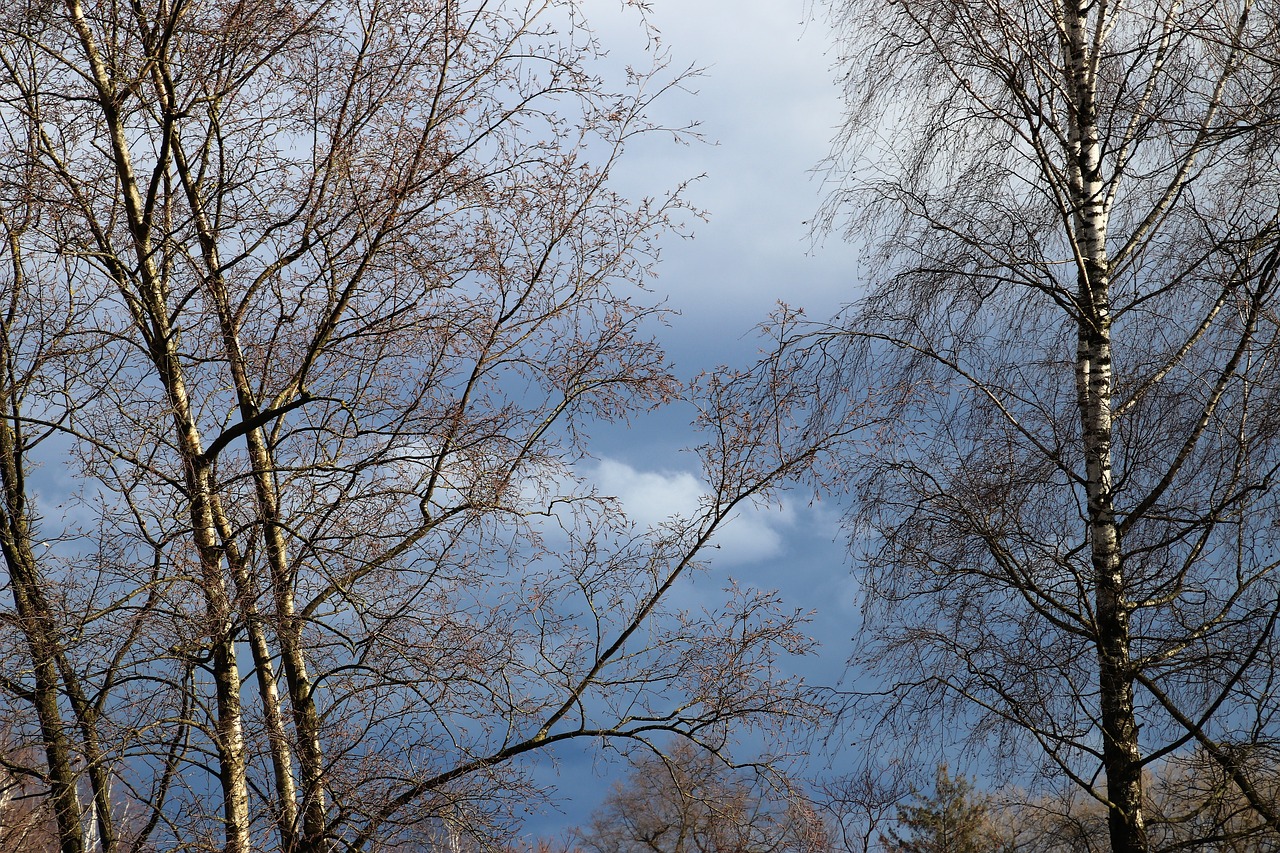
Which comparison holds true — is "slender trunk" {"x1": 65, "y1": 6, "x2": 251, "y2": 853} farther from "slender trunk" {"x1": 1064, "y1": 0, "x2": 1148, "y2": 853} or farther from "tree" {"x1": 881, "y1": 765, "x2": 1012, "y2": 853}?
"tree" {"x1": 881, "y1": 765, "x2": 1012, "y2": 853}

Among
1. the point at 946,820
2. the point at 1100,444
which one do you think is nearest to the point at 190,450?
the point at 1100,444

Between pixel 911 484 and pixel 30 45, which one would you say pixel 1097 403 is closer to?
pixel 911 484

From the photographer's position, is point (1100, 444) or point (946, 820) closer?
point (1100, 444)

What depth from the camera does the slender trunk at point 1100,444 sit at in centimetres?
536

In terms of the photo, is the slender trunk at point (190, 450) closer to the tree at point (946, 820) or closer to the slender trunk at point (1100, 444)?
the slender trunk at point (1100, 444)

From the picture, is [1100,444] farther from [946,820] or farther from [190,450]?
[946,820]

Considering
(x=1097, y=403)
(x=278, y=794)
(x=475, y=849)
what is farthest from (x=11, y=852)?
(x=1097, y=403)

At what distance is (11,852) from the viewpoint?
619 cm

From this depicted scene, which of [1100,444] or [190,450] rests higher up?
[190,450]

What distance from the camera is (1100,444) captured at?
5.71 meters

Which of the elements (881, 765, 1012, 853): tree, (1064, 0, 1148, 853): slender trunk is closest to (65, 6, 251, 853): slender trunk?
(1064, 0, 1148, 853): slender trunk

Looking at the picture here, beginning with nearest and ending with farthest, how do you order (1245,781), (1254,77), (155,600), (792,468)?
(1245,781) < (155,600) < (1254,77) < (792,468)

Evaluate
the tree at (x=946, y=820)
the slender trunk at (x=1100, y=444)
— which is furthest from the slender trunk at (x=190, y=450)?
the tree at (x=946, y=820)

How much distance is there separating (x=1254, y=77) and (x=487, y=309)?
181 inches
